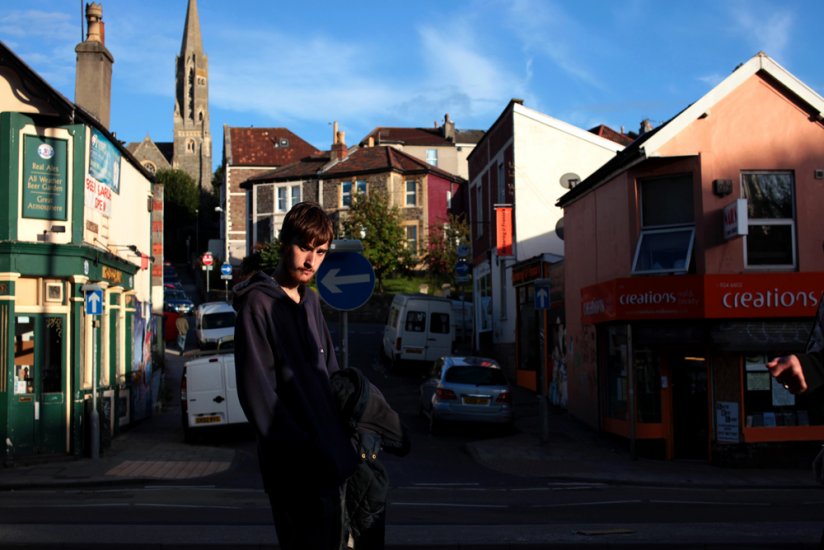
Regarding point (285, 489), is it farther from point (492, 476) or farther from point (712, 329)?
point (712, 329)

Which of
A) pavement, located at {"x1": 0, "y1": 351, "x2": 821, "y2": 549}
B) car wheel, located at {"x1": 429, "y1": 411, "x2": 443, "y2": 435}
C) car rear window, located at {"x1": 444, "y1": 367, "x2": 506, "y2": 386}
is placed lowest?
pavement, located at {"x1": 0, "y1": 351, "x2": 821, "y2": 549}

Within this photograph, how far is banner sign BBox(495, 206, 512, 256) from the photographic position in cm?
3067

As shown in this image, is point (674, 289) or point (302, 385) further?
point (674, 289)

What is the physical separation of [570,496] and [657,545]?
16.5ft

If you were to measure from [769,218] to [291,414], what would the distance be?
15.8 meters

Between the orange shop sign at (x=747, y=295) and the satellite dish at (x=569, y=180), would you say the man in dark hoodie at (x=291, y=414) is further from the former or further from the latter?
the satellite dish at (x=569, y=180)

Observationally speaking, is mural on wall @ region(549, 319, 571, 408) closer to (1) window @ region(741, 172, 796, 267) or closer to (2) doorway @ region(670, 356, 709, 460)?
(2) doorway @ region(670, 356, 709, 460)

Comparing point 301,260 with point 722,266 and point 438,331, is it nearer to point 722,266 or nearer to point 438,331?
point 722,266

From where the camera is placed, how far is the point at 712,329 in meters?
17.0

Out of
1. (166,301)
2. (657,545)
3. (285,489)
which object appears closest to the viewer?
(285,489)

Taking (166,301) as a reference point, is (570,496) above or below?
below

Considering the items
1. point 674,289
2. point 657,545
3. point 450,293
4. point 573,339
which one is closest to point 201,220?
point 450,293

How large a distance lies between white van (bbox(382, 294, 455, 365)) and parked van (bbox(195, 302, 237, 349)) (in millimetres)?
6862

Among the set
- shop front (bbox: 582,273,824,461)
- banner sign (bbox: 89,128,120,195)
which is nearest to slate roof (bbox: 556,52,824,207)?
shop front (bbox: 582,273,824,461)
